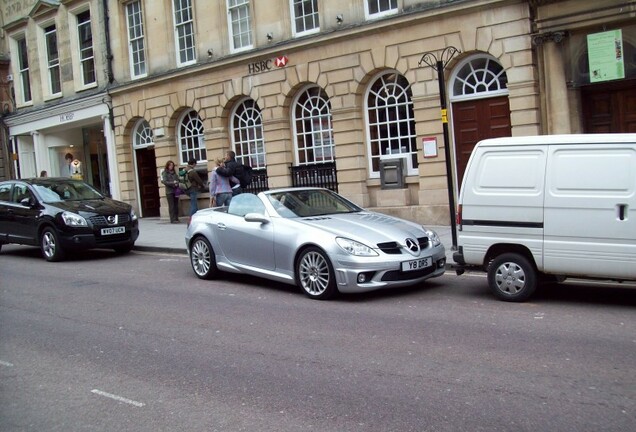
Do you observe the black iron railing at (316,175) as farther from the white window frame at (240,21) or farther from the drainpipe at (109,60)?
the drainpipe at (109,60)

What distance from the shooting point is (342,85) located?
1753 centimetres

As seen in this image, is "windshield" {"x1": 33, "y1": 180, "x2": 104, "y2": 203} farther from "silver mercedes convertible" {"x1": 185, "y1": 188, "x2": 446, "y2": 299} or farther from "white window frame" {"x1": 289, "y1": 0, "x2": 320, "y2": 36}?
"white window frame" {"x1": 289, "y1": 0, "x2": 320, "y2": 36}

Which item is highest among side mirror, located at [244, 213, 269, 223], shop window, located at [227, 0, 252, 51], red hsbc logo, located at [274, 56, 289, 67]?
shop window, located at [227, 0, 252, 51]

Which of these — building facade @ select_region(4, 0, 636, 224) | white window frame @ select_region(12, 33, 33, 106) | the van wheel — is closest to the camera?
the van wheel

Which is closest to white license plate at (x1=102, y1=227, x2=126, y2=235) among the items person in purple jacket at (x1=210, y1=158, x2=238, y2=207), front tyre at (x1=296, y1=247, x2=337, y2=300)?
person in purple jacket at (x1=210, y1=158, x2=238, y2=207)

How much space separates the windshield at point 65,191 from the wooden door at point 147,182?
29.4ft

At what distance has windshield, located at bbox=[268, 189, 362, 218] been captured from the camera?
33.1 feet

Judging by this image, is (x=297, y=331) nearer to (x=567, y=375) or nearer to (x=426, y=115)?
(x=567, y=375)

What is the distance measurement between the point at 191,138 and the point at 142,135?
288 centimetres

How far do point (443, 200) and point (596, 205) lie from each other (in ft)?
27.0

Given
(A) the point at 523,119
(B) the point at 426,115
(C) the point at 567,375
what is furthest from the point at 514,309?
(B) the point at 426,115

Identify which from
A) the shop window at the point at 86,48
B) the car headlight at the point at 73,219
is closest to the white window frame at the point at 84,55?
the shop window at the point at 86,48

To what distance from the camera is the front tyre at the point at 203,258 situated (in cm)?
1097

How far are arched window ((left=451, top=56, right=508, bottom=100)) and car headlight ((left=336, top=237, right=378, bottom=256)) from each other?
307 inches
